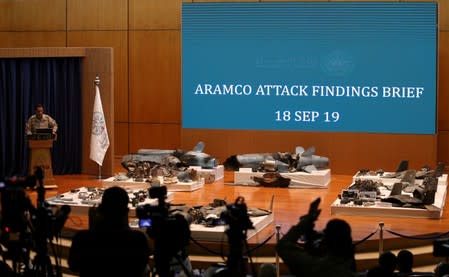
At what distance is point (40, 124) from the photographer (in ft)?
44.9

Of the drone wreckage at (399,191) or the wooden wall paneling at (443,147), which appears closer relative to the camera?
the drone wreckage at (399,191)

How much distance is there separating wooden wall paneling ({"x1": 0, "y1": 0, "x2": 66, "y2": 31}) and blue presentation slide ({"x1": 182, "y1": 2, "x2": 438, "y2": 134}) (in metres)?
3.01

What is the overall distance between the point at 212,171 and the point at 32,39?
17.4 ft

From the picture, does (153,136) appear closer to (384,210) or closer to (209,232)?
(384,210)

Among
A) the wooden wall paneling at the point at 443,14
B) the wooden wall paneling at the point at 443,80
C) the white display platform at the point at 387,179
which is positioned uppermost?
the wooden wall paneling at the point at 443,14

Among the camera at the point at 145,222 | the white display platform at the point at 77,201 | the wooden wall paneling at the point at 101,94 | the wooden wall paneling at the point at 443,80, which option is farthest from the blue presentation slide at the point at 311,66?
the camera at the point at 145,222

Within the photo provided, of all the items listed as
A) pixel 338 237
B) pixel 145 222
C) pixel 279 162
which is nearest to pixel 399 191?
pixel 279 162

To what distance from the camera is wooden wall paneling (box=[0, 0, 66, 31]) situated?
17344mm

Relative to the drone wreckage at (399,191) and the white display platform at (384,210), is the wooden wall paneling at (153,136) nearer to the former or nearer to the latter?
the drone wreckage at (399,191)

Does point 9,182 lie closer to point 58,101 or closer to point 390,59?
point 58,101

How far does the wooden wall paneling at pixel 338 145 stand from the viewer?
14969 millimetres

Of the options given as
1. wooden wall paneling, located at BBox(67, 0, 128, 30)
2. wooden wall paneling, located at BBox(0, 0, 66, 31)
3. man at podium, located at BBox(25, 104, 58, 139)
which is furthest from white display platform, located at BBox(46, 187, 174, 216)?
wooden wall paneling, located at BBox(0, 0, 66, 31)

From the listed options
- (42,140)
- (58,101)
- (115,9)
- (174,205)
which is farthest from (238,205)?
(115,9)

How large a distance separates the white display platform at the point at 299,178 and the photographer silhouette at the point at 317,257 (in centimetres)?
848
